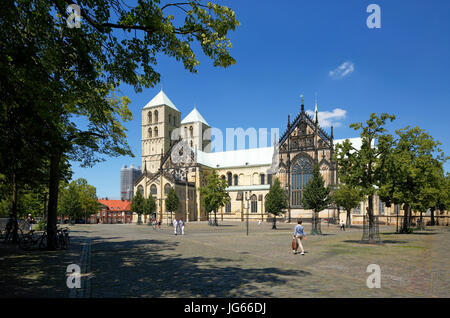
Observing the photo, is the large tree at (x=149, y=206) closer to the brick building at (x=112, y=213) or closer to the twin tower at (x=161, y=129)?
the twin tower at (x=161, y=129)

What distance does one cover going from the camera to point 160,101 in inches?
3499

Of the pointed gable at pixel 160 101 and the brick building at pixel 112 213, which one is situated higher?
the pointed gable at pixel 160 101

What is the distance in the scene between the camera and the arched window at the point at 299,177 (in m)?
63.7

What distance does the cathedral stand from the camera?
63.8 m

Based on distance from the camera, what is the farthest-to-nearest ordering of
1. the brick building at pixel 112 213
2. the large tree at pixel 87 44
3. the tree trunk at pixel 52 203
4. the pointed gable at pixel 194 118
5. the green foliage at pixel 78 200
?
the brick building at pixel 112 213 < the pointed gable at pixel 194 118 < the green foliage at pixel 78 200 < the tree trunk at pixel 52 203 < the large tree at pixel 87 44

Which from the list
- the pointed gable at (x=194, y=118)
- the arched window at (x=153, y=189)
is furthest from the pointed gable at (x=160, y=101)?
the arched window at (x=153, y=189)

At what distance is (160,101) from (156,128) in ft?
26.1

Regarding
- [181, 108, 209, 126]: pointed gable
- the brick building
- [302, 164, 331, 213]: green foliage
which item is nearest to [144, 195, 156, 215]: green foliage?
[302, 164, 331, 213]: green foliage

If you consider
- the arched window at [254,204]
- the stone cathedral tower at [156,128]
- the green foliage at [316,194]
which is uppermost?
the stone cathedral tower at [156,128]

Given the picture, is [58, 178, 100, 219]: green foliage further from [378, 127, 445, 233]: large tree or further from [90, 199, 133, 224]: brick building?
[378, 127, 445, 233]: large tree

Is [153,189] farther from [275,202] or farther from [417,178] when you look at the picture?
[417,178]

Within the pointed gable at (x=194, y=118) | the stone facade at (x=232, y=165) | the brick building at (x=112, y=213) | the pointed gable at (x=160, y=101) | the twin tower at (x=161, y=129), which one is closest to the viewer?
the stone facade at (x=232, y=165)

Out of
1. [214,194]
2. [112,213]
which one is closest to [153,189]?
[214,194]
